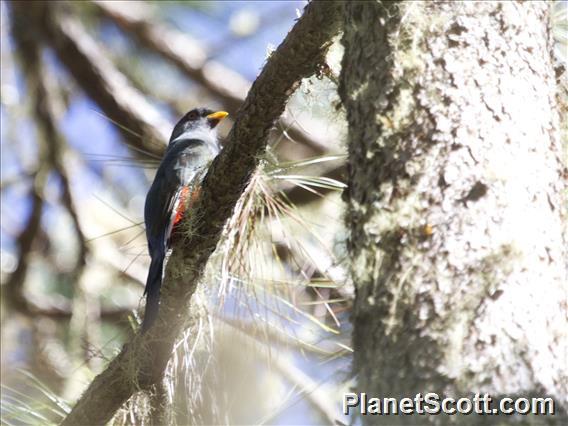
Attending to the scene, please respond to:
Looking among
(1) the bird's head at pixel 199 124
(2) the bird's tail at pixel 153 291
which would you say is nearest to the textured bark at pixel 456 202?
(2) the bird's tail at pixel 153 291

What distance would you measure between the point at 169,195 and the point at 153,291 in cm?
78

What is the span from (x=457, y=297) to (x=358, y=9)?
72 centimetres

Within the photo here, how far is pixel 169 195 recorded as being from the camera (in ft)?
12.7

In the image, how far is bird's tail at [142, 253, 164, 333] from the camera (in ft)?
9.78

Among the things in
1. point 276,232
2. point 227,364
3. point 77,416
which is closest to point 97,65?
point 276,232

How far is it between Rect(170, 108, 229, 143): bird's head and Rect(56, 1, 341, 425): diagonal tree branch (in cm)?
184

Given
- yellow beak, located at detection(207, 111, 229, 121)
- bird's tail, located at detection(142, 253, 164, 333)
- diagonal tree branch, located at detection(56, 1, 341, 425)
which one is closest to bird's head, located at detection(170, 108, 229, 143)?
yellow beak, located at detection(207, 111, 229, 121)

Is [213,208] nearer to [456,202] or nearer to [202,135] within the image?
[456,202]

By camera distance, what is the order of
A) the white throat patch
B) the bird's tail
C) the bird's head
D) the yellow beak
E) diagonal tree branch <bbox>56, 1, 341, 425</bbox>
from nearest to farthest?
diagonal tree branch <bbox>56, 1, 341, 425</bbox> → the bird's tail → the white throat patch → the bird's head → the yellow beak

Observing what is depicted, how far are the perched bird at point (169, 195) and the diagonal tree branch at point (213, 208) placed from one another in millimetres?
89

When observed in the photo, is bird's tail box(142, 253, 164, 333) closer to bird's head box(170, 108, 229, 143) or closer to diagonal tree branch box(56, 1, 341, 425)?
diagonal tree branch box(56, 1, 341, 425)

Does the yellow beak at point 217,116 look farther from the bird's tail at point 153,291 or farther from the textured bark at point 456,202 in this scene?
the textured bark at point 456,202

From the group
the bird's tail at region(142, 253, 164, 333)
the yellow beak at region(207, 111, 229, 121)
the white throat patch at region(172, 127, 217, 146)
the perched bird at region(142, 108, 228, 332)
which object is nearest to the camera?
the bird's tail at region(142, 253, 164, 333)

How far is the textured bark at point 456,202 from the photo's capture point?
5.41 feet
